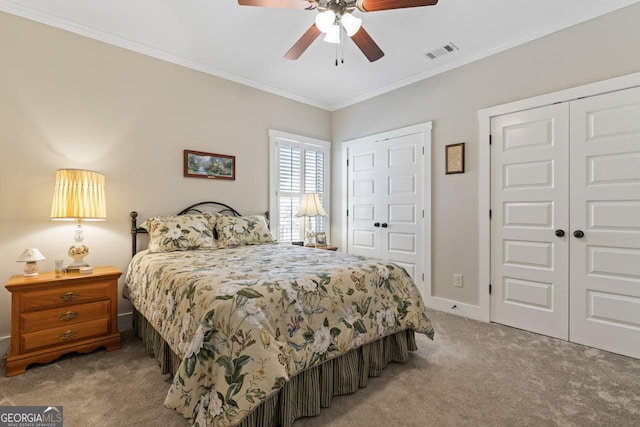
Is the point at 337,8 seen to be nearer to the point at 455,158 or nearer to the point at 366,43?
the point at 366,43

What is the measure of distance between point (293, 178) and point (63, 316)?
2898 millimetres

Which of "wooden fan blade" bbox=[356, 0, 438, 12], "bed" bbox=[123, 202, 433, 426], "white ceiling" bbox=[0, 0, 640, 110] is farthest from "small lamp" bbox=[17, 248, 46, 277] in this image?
"wooden fan blade" bbox=[356, 0, 438, 12]

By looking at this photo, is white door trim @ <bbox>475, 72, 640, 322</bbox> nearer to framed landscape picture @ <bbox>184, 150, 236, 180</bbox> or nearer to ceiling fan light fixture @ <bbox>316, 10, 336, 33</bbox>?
ceiling fan light fixture @ <bbox>316, 10, 336, 33</bbox>

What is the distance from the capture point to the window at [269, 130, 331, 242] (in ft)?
13.6

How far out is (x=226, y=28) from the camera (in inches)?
110

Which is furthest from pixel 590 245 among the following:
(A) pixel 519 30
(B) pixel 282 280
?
(B) pixel 282 280

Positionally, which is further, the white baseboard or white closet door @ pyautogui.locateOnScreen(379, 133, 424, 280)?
white closet door @ pyautogui.locateOnScreen(379, 133, 424, 280)

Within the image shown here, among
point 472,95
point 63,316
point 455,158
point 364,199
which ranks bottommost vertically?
point 63,316

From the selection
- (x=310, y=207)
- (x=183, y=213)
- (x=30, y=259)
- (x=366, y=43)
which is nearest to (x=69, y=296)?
(x=30, y=259)

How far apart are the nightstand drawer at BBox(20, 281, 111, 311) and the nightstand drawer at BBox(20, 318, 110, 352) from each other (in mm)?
180

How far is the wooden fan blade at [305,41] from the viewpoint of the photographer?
2.29 metres

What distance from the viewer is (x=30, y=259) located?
2.24 m

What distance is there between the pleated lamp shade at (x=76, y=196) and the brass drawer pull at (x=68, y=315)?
0.72 metres

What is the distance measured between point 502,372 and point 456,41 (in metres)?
2.94
